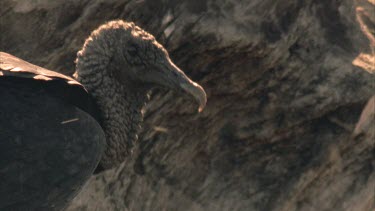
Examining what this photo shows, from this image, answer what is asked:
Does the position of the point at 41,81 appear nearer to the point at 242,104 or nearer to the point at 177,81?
the point at 177,81

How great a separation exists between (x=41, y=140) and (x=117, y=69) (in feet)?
2.40

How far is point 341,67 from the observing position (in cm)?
627

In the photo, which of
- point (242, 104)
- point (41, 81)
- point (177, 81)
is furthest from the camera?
point (242, 104)

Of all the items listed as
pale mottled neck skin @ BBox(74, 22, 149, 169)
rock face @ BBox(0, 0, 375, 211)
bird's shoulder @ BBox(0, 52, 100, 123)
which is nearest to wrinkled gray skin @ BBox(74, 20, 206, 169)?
pale mottled neck skin @ BBox(74, 22, 149, 169)

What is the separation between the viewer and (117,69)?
5.13m

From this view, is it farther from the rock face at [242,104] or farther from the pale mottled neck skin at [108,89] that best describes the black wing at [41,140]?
the rock face at [242,104]

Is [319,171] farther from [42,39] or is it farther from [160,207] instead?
[42,39]

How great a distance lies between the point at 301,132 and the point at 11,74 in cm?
239

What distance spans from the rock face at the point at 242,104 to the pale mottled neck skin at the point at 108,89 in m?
0.87

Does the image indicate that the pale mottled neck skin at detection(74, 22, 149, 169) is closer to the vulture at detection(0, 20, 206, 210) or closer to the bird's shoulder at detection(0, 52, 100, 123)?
the vulture at detection(0, 20, 206, 210)

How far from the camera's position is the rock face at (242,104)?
6004mm

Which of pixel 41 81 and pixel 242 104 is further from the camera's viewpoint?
pixel 242 104

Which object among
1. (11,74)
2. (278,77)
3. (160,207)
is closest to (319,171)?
(278,77)

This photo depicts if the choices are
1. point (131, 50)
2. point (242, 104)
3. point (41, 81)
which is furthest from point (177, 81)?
point (242, 104)
